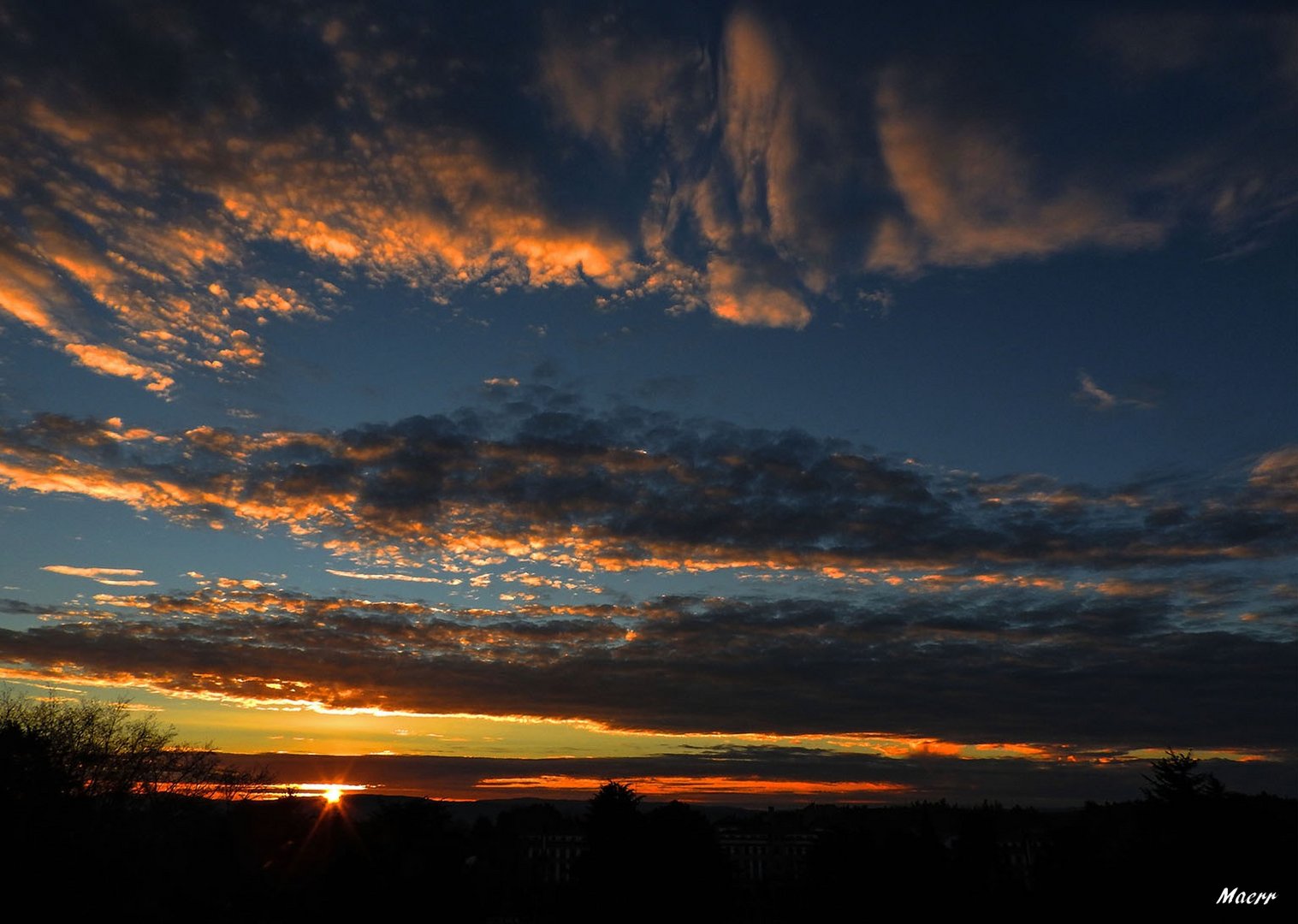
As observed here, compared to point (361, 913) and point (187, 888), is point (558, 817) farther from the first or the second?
point (361, 913)

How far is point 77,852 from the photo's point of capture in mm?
39500

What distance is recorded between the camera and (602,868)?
56.9 m

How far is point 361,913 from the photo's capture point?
42.6 metres

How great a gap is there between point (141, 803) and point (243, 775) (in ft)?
85.4

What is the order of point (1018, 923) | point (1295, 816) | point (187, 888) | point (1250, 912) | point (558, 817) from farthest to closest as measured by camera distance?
point (558, 817) → point (187, 888) → point (1018, 923) → point (1295, 816) → point (1250, 912)

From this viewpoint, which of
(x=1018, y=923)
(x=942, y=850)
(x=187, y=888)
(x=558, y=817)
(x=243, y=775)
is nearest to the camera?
(x=1018, y=923)

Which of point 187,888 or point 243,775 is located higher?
point 243,775

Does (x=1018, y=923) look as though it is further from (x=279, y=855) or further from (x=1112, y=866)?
(x=279, y=855)

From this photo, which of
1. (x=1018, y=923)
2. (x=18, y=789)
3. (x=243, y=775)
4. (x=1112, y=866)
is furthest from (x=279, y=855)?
(x=1112, y=866)

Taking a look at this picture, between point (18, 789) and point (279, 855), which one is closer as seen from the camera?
point (18, 789)

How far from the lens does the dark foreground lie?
121 ft

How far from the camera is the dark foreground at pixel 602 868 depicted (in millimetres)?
36812

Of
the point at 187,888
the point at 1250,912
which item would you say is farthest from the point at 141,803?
the point at 1250,912

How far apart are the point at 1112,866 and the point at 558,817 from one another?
98.0 meters
